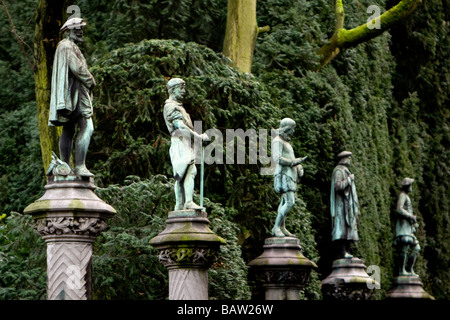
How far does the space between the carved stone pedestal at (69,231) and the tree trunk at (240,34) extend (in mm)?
11385

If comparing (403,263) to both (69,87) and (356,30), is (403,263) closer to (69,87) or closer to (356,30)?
(356,30)

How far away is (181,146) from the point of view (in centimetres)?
1579

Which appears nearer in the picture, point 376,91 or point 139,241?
point 139,241

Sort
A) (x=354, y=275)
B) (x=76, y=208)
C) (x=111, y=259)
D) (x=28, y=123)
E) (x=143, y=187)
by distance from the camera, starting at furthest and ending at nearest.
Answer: (x=28, y=123)
(x=354, y=275)
(x=143, y=187)
(x=111, y=259)
(x=76, y=208)

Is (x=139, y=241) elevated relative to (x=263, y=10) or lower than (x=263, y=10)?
lower

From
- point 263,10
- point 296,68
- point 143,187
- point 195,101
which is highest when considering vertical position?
point 263,10

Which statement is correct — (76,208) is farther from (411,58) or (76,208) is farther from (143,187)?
(411,58)

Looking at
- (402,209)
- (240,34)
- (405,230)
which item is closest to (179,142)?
(240,34)

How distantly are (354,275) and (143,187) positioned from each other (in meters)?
4.58

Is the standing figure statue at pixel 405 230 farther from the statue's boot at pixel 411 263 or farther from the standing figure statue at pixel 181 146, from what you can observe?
the standing figure statue at pixel 181 146

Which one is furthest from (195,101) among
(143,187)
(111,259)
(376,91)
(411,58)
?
(411,58)

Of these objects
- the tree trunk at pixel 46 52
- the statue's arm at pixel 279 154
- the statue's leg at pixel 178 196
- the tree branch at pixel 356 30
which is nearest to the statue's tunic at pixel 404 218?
the tree branch at pixel 356 30

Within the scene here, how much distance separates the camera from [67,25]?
1454cm

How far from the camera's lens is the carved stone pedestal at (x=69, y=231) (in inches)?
548
